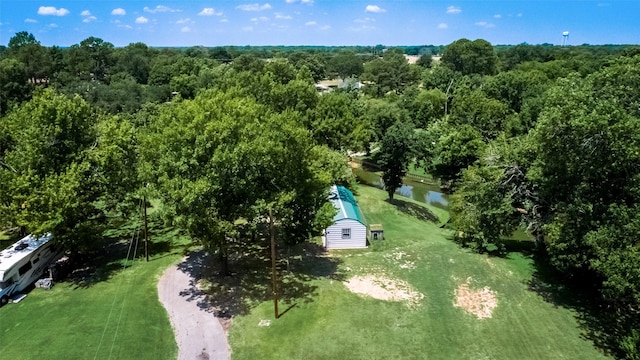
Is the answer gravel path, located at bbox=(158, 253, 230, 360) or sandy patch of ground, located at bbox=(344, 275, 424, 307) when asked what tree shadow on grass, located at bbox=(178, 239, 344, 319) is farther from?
sandy patch of ground, located at bbox=(344, 275, 424, 307)

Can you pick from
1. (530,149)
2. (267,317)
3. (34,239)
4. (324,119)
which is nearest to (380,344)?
(267,317)

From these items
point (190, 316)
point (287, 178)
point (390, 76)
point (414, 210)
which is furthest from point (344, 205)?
point (390, 76)

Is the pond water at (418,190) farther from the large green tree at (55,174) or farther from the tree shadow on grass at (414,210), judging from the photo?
the large green tree at (55,174)

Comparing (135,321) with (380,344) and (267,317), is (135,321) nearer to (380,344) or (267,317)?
(267,317)

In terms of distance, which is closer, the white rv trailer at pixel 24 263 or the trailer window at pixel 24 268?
the white rv trailer at pixel 24 263

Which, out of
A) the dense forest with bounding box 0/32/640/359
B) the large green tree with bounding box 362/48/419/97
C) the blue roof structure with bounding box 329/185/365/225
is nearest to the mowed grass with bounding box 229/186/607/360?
the dense forest with bounding box 0/32/640/359

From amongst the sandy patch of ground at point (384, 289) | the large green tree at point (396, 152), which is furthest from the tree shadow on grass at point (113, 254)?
the large green tree at point (396, 152)

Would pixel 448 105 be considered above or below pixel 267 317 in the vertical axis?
above
